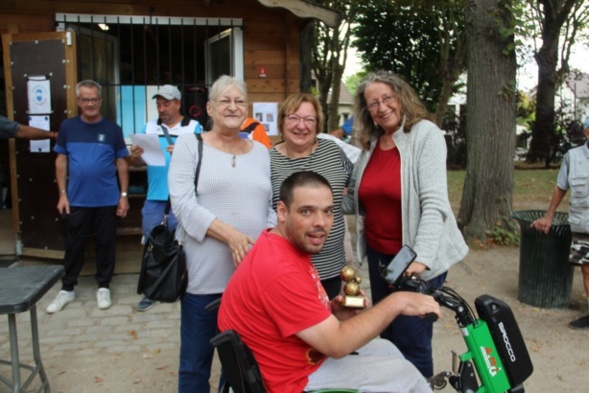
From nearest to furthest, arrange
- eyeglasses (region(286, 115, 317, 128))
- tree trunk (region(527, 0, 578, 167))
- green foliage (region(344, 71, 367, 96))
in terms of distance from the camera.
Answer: eyeglasses (region(286, 115, 317, 128)) → green foliage (region(344, 71, 367, 96)) → tree trunk (region(527, 0, 578, 167))

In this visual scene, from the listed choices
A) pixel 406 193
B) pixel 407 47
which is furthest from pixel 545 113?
pixel 406 193

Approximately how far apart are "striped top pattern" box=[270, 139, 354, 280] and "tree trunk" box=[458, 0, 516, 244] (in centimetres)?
460

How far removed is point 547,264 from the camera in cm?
527

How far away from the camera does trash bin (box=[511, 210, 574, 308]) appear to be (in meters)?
5.17

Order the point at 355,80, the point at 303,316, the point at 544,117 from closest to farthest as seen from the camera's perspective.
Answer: the point at 303,316
the point at 544,117
the point at 355,80

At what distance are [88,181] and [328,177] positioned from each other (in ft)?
9.27

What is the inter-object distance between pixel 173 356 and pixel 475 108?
5064 mm

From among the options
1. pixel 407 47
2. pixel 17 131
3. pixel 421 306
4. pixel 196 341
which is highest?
pixel 407 47

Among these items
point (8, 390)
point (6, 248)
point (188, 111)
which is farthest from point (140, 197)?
point (8, 390)

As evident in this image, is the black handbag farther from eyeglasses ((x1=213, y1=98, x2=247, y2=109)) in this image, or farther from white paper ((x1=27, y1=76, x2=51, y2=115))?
white paper ((x1=27, y1=76, x2=51, y2=115))

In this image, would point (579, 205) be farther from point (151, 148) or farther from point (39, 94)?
point (39, 94)

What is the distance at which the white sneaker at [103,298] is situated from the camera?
17.3 ft

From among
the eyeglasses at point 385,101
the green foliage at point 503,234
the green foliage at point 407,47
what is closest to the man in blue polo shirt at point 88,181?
the eyeglasses at point 385,101

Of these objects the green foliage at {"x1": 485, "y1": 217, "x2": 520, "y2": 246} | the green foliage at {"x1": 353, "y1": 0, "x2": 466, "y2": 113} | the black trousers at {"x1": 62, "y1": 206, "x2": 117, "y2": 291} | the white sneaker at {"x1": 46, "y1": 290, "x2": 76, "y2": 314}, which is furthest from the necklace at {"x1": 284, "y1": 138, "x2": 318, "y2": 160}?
the green foliage at {"x1": 353, "y1": 0, "x2": 466, "y2": 113}
